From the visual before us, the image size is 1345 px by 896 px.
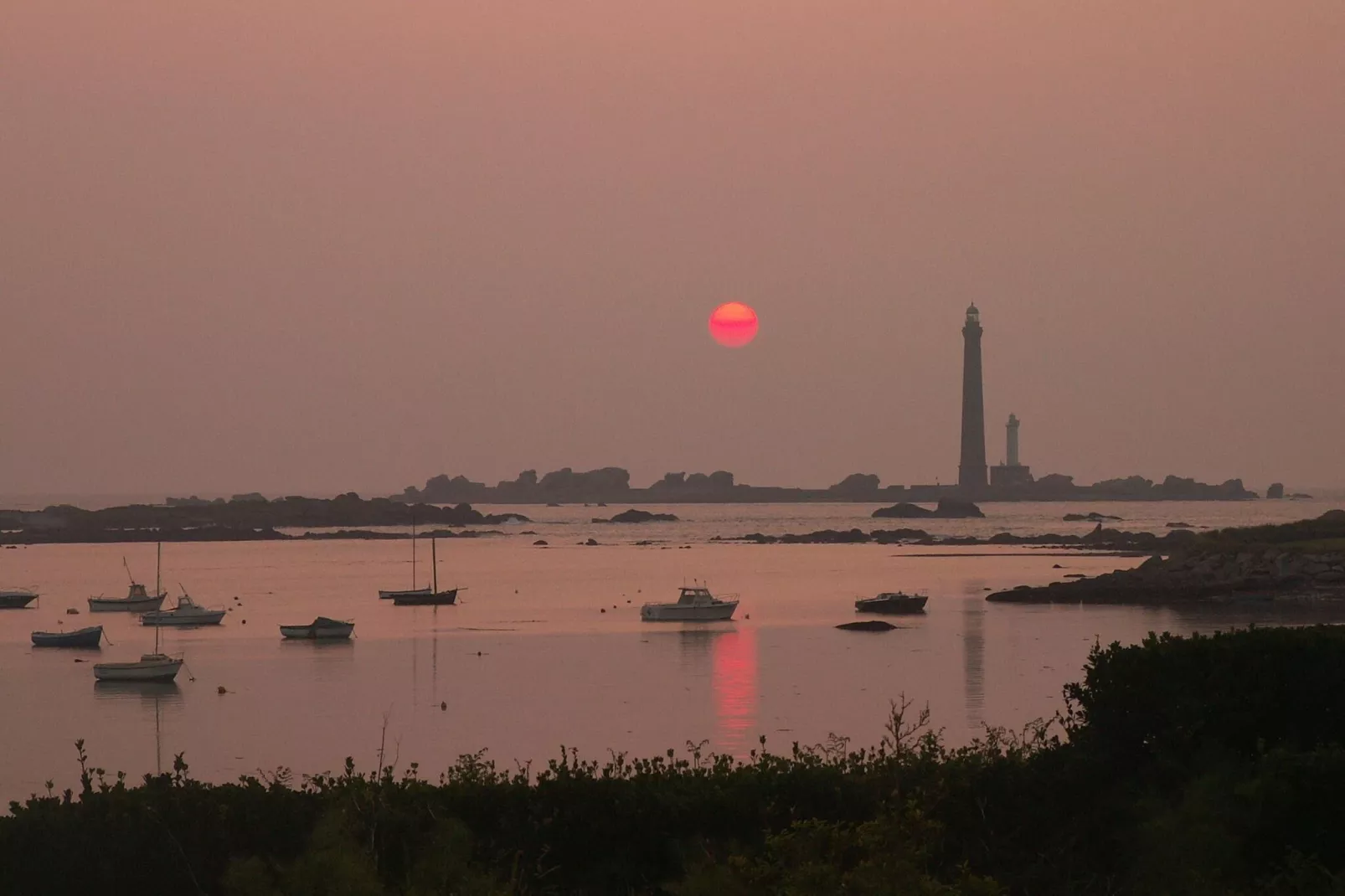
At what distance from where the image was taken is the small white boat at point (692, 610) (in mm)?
68000

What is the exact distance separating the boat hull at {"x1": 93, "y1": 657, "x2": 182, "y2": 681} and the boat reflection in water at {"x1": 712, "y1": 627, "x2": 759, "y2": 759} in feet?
54.2

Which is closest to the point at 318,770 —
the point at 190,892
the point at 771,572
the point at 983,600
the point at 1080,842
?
the point at 190,892

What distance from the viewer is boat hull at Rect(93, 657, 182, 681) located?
47.6m

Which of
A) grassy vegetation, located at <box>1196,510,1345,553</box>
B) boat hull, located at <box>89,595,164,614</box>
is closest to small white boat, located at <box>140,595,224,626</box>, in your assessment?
boat hull, located at <box>89,595,164,614</box>

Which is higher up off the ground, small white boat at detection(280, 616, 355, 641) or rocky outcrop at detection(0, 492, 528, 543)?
rocky outcrop at detection(0, 492, 528, 543)

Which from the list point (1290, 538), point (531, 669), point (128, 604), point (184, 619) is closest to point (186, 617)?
point (184, 619)

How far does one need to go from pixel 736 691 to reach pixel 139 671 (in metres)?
18.3

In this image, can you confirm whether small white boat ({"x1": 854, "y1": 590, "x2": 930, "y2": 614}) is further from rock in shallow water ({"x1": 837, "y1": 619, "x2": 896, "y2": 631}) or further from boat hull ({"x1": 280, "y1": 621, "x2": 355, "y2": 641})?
boat hull ({"x1": 280, "y1": 621, "x2": 355, "y2": 641})

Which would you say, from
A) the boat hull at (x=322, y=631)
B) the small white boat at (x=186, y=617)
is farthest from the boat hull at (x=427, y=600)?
the boat hull at (x=322, y=631)

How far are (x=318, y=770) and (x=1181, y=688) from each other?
1937cm

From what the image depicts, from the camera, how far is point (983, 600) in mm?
75125

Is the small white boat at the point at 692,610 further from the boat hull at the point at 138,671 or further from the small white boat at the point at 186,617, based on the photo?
the boat hull at the point at 138,671

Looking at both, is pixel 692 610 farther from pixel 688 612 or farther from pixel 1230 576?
pixel 1230 576

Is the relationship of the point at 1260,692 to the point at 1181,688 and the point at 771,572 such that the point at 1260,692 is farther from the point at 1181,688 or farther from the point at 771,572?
the point at 771,572
